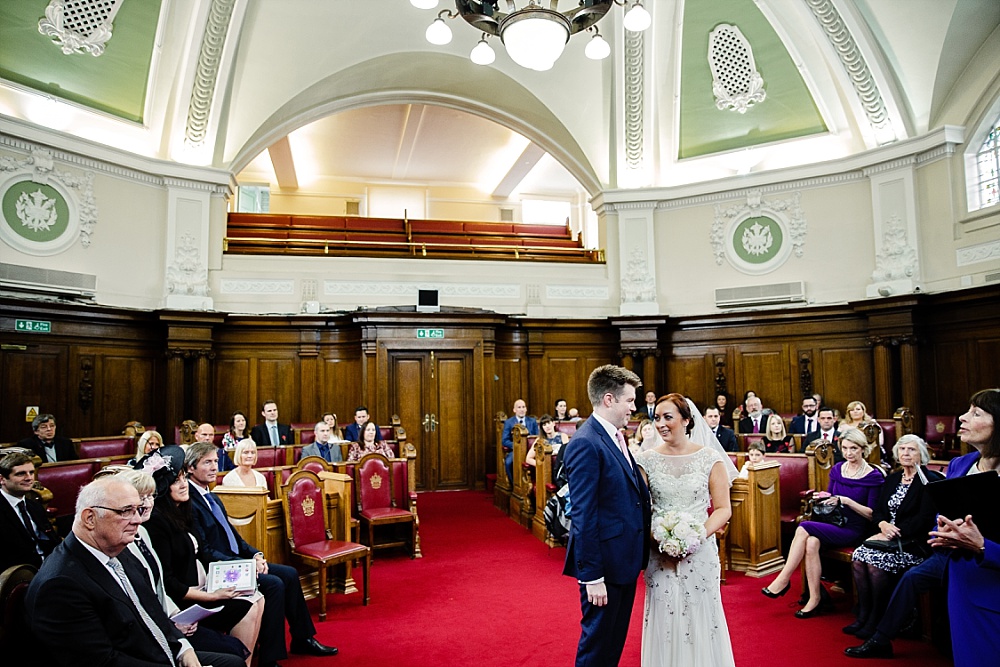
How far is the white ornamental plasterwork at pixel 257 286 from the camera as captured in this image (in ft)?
34.1

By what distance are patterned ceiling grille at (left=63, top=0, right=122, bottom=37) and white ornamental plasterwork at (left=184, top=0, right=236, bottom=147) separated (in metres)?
1.21

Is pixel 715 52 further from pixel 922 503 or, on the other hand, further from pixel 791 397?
pixel 922 503

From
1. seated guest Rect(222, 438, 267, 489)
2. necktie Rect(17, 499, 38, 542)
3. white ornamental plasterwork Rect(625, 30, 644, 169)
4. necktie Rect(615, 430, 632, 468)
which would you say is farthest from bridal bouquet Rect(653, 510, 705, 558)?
white ornamental plasterwork Rect(625, 30, 644, 169)

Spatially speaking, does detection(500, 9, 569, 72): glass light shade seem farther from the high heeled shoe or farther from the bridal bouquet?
the high heeled shoe

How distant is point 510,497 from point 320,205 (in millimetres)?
11278

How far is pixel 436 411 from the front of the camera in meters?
10.2

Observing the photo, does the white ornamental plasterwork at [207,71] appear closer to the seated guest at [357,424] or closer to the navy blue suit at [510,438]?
the seated guest at [357,424]

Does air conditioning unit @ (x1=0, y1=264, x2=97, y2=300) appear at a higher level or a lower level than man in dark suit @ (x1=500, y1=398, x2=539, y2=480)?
higher

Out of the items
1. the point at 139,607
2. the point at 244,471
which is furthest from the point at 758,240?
the point at 139,607

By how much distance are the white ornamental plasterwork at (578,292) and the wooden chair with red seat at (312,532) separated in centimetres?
714

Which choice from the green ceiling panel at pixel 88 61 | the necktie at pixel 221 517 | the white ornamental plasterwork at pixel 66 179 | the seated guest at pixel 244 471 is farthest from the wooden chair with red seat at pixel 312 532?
the green ceiling panel at pixel 88 61

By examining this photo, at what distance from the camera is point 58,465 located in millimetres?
5305

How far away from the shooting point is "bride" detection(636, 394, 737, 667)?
9.50ft

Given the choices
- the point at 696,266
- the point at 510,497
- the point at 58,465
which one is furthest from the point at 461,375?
the point at 58,465
